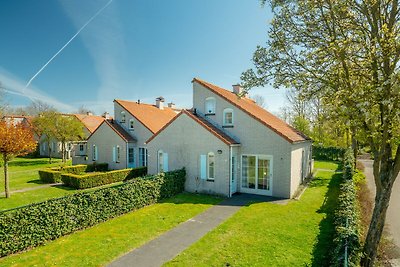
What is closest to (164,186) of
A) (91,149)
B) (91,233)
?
(91,233)

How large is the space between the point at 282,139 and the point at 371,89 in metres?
9.54

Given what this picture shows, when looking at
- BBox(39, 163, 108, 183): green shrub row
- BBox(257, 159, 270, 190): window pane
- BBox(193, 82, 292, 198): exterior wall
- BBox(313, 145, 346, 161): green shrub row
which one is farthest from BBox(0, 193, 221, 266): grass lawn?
BBox(313, 145, 346, 161): green shrub row

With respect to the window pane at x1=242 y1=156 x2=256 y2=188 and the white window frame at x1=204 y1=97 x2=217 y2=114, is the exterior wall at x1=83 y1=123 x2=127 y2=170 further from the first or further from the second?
the window pane at x1=242 y1=156 x2=256 y2=188

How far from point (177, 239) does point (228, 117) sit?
10.7 metres

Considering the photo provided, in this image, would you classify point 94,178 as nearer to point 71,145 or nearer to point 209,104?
point 209,104

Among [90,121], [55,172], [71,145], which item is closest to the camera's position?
[55,172]

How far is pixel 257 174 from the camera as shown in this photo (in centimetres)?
1705

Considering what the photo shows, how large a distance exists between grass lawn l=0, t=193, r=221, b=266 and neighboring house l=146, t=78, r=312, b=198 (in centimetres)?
309

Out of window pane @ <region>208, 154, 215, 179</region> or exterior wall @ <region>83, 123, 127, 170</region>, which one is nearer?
window pane @ <region>208, 154, 215, 179</region>

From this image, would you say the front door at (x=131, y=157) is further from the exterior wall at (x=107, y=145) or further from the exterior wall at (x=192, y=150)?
A: the exterior wall at (x=192, y=150)

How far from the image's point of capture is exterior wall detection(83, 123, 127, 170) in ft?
92.6

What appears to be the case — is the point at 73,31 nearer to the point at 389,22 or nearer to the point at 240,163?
the point at 240,163

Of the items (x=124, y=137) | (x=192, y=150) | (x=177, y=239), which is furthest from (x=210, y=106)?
(x=124, y=137)

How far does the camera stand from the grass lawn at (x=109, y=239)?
857cm
